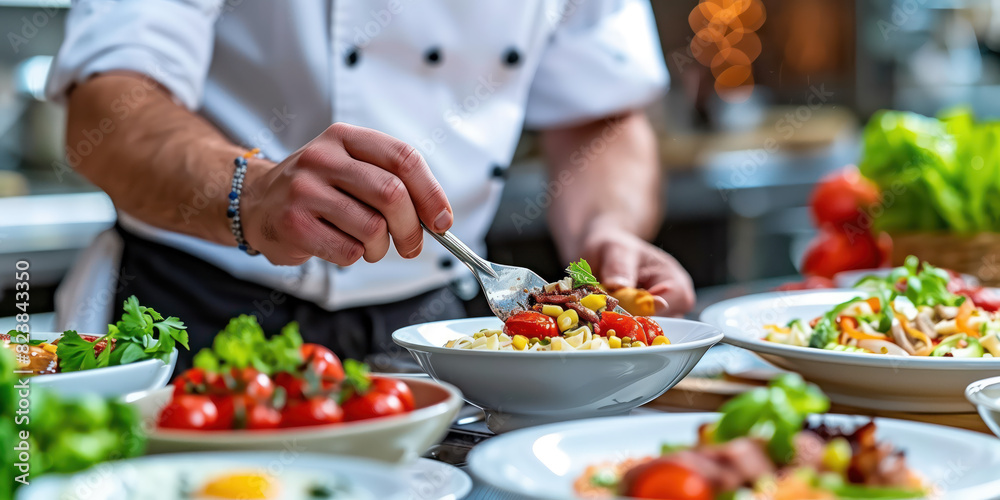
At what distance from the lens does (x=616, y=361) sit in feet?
2.58

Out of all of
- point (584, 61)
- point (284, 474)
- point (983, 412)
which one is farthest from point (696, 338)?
point (584, 61)

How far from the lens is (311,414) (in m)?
0.55

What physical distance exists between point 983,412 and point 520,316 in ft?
1.35

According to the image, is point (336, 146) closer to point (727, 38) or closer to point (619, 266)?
point (619, 266)

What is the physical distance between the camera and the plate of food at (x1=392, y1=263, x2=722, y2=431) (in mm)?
789

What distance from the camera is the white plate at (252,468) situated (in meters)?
0.45

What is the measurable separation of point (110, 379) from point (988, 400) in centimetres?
65

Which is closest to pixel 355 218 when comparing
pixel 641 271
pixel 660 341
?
pixel 660 341

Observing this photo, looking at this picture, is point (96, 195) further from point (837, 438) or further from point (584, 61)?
point (837, 438)

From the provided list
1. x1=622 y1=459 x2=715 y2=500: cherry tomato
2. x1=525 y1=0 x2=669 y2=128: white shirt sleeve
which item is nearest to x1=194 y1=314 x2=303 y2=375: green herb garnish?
x1=622 y1=459 x2=715 y2=500: cherry tomato

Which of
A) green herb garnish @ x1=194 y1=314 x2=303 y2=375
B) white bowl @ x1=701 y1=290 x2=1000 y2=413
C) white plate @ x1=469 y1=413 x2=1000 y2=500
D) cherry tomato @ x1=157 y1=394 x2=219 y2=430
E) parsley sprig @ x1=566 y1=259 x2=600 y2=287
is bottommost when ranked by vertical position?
white bowl @ x1=701 y1=290 x2=1000 y2=413

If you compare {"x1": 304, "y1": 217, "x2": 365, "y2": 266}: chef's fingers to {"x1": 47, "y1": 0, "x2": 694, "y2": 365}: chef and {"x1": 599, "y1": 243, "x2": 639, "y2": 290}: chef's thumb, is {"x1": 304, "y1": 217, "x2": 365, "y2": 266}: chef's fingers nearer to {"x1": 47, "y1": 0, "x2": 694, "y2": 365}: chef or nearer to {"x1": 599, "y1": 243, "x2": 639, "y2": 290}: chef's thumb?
{"x1": 47, "y1": 0, "x2": 694, "y2": 365}: chef

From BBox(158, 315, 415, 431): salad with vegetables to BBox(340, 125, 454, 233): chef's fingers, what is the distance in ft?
1.11

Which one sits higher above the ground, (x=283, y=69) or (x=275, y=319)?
(x=283, y=69)
